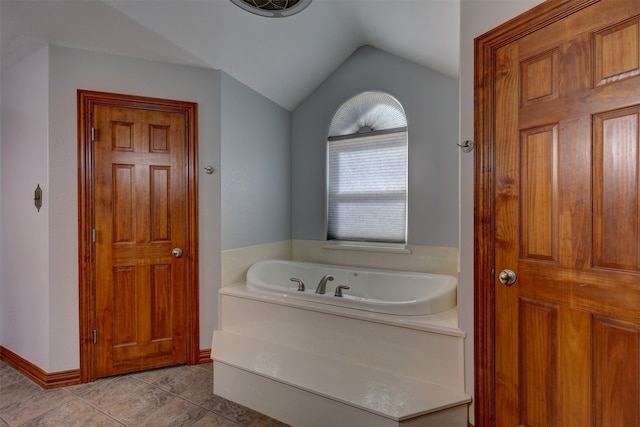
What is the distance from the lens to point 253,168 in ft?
10.3

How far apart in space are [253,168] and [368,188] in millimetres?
1092

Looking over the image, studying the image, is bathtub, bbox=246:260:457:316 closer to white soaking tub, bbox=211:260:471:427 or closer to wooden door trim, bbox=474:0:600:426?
white soaking tub, bbox=211:260:471:427

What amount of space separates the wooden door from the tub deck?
31 cm

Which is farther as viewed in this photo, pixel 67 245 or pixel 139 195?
pixel 139 195

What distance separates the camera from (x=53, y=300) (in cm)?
238

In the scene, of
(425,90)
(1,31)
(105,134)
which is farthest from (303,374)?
(1,31)

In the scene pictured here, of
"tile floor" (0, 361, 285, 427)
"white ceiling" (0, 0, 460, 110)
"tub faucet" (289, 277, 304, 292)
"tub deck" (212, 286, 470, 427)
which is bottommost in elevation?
"tile floor" (0, 361, 285, 427)

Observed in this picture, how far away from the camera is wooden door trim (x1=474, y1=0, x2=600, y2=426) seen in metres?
1.67

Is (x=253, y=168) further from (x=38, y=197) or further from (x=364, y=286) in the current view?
(x=38, y=197)

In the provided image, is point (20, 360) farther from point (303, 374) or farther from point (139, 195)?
point (303, 374)

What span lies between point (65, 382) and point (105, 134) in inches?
69.4

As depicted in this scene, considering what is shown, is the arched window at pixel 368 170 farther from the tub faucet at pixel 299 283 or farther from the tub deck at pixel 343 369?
the tub deck at pixel 343 369

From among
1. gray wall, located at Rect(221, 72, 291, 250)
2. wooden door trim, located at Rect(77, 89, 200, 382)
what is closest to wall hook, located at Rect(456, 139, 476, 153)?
gray wall, located at Rect(221, 72, 291, 250)

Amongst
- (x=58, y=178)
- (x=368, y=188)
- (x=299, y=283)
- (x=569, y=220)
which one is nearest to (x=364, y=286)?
(x=299, y=283)
